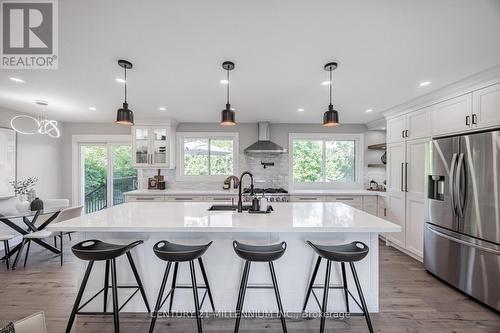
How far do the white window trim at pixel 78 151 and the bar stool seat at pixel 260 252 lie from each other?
4.48 meters

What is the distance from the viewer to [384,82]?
2592 mm

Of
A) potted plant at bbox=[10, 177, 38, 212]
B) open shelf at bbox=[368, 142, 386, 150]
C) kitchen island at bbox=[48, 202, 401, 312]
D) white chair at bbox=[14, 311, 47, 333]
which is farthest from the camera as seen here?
open shelf at bbox=[368, 142, 386, 150]

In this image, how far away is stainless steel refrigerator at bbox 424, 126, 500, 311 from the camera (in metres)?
2.05

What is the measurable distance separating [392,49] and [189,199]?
3.86 m

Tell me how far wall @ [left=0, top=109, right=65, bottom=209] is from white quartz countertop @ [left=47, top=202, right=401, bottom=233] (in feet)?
10.8

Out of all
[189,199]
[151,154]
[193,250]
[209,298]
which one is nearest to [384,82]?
[193,250]

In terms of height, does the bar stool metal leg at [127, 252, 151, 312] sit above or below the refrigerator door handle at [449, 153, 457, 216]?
Answer: below

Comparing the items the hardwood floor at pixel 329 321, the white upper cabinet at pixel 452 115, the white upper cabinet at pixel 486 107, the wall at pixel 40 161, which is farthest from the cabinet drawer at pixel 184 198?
the white upper cabinet at pixel 486 107

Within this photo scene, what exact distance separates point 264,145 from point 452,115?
2877 mm

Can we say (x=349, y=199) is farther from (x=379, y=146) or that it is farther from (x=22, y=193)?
(x=22, y=193)

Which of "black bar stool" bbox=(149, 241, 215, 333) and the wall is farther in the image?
the wall

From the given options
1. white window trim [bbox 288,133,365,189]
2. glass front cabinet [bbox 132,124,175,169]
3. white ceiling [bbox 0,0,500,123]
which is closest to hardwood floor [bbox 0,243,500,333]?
glass front cabinet [bbox 132,124,175,169]

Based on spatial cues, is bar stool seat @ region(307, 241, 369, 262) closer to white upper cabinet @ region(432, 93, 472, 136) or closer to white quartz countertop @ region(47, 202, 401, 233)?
white quartz countertop @ region(47, 202, 401, 233)

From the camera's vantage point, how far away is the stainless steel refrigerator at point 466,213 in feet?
6.72
